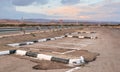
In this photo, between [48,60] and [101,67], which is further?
[48,60]

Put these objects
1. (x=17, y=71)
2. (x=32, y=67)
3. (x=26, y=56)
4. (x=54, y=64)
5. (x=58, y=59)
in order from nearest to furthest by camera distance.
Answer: (x=17, y=71) < (x=32, y=67) < (x=54, y=64) < (x=58, y=59) < (x=26, y=56)

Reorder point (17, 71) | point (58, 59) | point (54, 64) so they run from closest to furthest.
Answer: point (17, 71) < point (54, 64) < point (58, 59)

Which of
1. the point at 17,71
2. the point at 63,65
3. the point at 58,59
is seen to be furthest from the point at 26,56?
the point at 17,71

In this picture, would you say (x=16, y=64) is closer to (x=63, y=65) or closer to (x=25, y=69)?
(x=25, y=69)

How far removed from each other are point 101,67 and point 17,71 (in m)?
3.75

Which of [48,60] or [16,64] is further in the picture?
[48,60]

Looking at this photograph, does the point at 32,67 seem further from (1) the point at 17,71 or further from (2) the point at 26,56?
(2) the point at 26,56

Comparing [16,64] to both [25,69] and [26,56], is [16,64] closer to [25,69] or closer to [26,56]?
[25,69]

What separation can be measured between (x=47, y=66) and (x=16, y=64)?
1.47 meters

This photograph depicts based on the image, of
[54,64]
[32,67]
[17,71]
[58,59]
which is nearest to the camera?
[17,71]

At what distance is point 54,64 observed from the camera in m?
11.0

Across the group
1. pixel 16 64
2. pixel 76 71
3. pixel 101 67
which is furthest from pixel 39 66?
pixel 101 67

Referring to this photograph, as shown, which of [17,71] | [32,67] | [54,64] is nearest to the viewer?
[17,71]

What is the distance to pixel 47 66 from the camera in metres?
10.4
